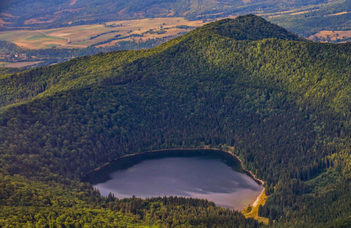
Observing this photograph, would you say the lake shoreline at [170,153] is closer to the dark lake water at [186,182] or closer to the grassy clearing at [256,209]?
the dark lake water at [186,182]

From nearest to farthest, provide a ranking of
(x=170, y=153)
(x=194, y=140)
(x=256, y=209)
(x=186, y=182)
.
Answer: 1. (x=256, y=209)
2. (x=186, y=182)
3. (x=170, y=153)
4. (x=194, y=140)

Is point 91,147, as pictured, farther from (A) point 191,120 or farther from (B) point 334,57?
(B) point 334,57

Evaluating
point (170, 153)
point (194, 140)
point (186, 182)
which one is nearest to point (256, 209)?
point (186, 182)

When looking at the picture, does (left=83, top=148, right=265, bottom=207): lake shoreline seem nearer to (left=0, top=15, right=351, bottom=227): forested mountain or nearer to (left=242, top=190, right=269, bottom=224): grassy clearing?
(left=0, top=15, right=351, bottom=227): forested mountain

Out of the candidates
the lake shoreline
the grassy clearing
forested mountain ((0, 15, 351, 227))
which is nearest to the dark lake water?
the grassy clearing

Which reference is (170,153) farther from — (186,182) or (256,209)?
(256,209)

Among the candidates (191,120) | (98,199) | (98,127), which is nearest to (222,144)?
(191,120)

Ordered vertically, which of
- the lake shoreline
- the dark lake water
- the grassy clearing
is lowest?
the grassy clearing
